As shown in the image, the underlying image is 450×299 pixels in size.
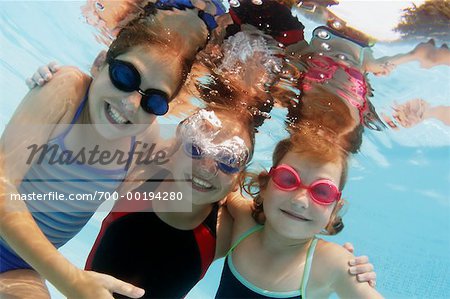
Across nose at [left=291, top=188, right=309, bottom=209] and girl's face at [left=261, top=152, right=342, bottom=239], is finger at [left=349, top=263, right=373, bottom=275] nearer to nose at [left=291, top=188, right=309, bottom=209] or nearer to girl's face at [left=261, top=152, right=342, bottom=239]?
girl's face at [left=261, top=152, right=342, bottom=239]

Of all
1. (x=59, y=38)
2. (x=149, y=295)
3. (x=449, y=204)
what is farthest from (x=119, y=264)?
(x=449, y=204)

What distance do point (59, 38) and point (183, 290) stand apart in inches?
307

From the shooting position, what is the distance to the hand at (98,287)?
3.47 meters

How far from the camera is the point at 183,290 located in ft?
16.3

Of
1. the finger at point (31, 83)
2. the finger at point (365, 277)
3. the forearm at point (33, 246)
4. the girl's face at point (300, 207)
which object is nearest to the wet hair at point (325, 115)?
the girl's face at point (300, 207)

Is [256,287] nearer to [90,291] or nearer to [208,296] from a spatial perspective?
[90,291]

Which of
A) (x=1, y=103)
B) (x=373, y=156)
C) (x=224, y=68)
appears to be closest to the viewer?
(x=224, y=68)

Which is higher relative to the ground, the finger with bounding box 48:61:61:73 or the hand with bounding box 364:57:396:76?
the finger with bounding box 48:61:61:73

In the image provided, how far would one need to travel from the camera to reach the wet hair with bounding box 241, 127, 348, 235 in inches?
192

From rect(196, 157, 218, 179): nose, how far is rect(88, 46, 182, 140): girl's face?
0.79m

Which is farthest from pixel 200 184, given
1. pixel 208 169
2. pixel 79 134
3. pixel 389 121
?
pixel 389 121

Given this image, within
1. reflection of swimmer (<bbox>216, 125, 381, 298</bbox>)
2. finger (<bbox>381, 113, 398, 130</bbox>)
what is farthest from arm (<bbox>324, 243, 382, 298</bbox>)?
finger (<bbox>381, 113, 398, 130</bbox>)

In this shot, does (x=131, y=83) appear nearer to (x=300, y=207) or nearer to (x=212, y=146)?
(x=212, y=146)

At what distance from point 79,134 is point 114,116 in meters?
0.56
